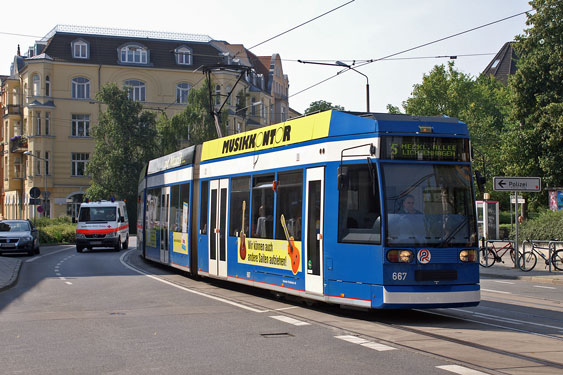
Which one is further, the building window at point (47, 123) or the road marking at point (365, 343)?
the building window at point (47, 123)

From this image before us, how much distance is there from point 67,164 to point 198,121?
1638 cm

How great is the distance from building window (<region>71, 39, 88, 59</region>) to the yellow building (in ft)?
0.30

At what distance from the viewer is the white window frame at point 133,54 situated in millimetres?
71438

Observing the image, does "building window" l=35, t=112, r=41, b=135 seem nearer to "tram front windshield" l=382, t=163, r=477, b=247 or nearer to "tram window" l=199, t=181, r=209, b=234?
"tram window" l=199, t=181, r=209, b=234

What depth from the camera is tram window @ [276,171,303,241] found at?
41.4 ft

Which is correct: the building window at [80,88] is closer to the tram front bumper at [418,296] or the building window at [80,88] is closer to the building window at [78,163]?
the building window at [78,163]

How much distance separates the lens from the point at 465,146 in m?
11.4

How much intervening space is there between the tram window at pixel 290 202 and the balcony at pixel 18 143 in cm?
6274

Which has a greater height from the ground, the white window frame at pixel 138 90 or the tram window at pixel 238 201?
the white window frame at pixel 138 90

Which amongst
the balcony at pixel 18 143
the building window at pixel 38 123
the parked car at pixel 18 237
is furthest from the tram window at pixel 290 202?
the balcony at pixel 18 143

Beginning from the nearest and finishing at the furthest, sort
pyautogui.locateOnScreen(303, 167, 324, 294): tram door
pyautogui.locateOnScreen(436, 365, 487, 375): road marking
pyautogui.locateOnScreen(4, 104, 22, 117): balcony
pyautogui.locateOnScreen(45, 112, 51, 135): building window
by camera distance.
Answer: pyautogui.locateOnScreen(436, 365, 487, 375): road marking < pyautogui.locateOnScreen(303, 167, 324, 294): tram door < pyautogui.locateOnScreen(45, 112, 51, 135): building window < pyautogui.locateOnScreen(4, 104, 22, 117): balcony

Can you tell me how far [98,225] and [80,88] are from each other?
37479 mm

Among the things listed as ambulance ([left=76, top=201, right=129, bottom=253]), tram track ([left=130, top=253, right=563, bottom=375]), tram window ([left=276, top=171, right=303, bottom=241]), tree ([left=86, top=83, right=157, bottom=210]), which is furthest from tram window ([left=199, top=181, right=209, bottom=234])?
tree ([left=86, top=83, right=157, bottom=210])

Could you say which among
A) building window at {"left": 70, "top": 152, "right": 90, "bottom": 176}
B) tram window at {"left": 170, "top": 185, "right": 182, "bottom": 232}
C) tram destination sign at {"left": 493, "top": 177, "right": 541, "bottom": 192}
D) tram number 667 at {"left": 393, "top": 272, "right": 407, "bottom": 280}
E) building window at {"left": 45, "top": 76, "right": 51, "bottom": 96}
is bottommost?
tram number 667 at {"left": 393, "top": 272, "right": 407, "bottom": 280}
